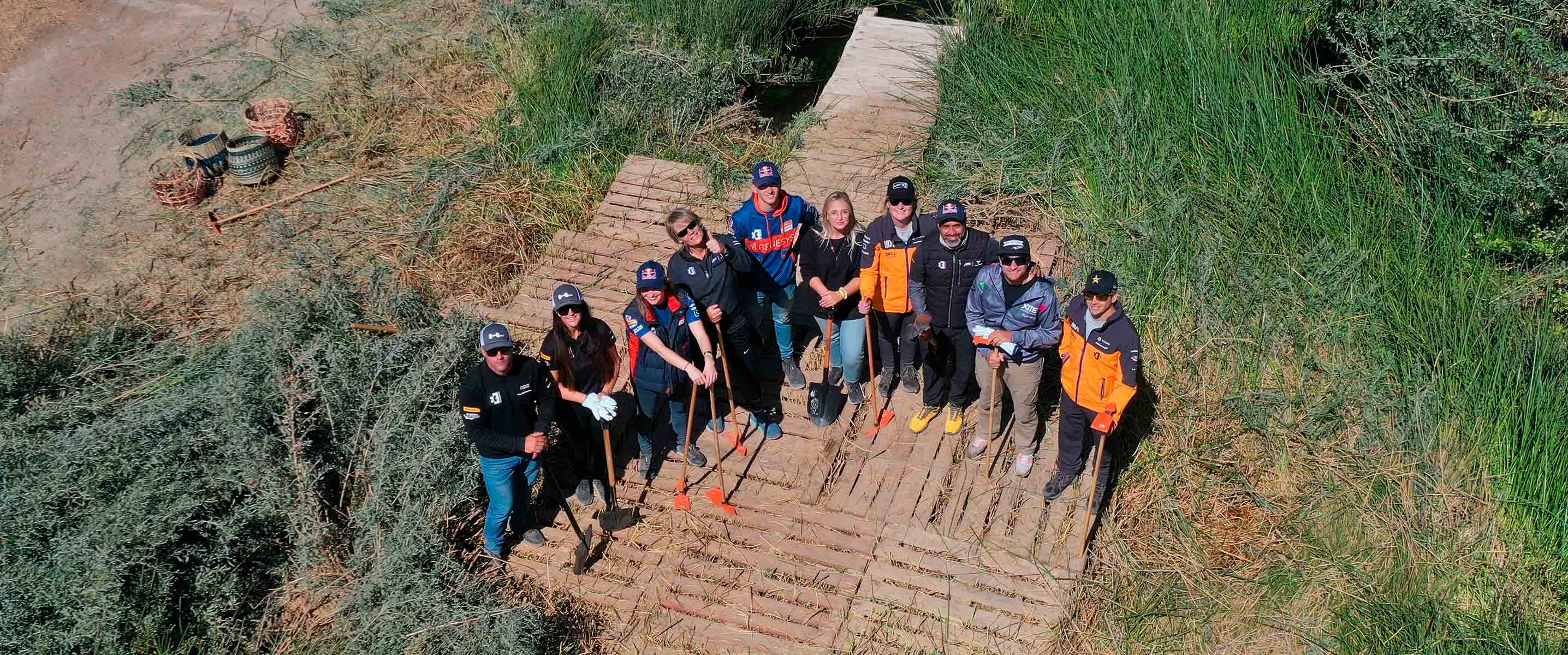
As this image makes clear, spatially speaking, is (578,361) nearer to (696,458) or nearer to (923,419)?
(696,458)

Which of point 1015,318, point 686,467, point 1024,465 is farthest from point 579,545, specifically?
point 1015,318

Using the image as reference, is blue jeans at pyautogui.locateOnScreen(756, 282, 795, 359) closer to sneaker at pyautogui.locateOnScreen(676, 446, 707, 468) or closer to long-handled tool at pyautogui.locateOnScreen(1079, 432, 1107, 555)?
sneaker at pyautogui.locateOnScreen(676, 446, 707, 468)

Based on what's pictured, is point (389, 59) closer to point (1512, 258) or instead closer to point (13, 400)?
point (13, 400)

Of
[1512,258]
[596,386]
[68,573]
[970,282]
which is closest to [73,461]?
[68,573]

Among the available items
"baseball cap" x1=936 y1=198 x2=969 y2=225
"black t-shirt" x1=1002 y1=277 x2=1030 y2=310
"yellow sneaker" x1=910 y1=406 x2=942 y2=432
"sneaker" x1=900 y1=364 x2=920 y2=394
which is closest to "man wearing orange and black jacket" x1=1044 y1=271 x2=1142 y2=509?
"black t-shirt" x1=1002 y1=277 x2=1030 y2=310

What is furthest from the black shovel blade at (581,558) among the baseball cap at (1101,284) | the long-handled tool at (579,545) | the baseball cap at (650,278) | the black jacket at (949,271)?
the baseball cap at (1101,284)

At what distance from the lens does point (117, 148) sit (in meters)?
11.2

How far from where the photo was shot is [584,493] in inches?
276

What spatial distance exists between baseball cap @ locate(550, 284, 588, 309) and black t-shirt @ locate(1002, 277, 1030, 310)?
7.83 ft

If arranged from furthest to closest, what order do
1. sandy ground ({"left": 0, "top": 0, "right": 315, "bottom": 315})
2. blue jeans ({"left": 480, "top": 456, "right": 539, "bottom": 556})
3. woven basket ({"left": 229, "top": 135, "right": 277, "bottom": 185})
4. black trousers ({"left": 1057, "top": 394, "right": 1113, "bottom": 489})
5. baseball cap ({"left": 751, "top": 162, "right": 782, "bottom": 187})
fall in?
woven basket ({"left": 229, "top": 135, "right": 277, "bottom": 185}), sandy ground ({"left": 0, "top": 0, "right": 315, "bottom": 315}), baseball cap ({"left": 751, "top": 162, "right": 782, "bottom": 187}), black trousers ({"left": 1057, "top": 394, "right": 1113, "bottom": 489}), blue jeans ({"left": 480, "top": 456, "right": 539, "bottom": 556})

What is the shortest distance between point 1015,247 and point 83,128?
10268 millimetres

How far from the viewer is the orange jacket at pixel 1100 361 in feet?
19.5

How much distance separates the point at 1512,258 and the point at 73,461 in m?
9.90

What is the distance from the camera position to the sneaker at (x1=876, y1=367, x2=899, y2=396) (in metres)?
7.51
